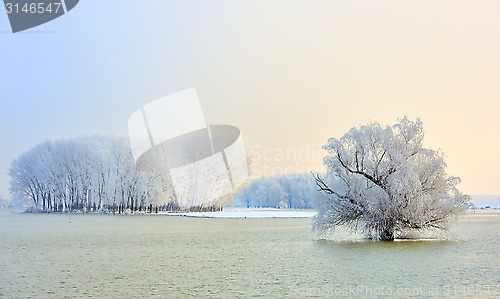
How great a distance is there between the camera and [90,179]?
112m

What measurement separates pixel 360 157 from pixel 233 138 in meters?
70.2

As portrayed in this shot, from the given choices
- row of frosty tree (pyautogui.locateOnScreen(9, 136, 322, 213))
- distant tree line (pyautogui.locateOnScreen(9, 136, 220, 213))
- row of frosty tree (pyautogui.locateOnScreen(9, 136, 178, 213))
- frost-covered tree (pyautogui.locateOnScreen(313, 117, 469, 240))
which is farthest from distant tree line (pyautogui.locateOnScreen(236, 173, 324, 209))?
frost-covered tree (pyautogui.locateOnScreen(313, 117, 469, 240))

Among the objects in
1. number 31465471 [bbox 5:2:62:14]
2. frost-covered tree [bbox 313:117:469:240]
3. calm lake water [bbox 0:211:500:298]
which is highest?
number 31465471 [bbox 5:2:62:14]

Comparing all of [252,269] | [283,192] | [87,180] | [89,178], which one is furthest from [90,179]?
[252,269]

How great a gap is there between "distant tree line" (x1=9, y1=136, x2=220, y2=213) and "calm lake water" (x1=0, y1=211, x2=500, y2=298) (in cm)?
6666

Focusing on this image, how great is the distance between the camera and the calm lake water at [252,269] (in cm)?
2122

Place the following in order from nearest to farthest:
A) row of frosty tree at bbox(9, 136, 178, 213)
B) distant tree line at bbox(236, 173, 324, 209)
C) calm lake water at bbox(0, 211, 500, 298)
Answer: calm lake water at bbox(0, 211, 500, 298) → row of frosty tree at bbox(9, 136, 178, 213) → distant tree line at bbox(236, 173, 324, 209)

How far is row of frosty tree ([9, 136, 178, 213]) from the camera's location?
109m

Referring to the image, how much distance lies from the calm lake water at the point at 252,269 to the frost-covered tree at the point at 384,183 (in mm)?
1749

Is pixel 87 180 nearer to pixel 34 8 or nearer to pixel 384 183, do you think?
pixel 34 8

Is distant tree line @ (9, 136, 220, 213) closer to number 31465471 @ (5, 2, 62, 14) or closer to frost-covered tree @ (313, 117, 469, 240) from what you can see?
number 31465471 @ (5, 2, 62, 14)

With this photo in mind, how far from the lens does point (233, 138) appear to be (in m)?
109

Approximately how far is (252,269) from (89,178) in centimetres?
8983

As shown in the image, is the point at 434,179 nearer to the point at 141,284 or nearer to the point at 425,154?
the point at 425,154
